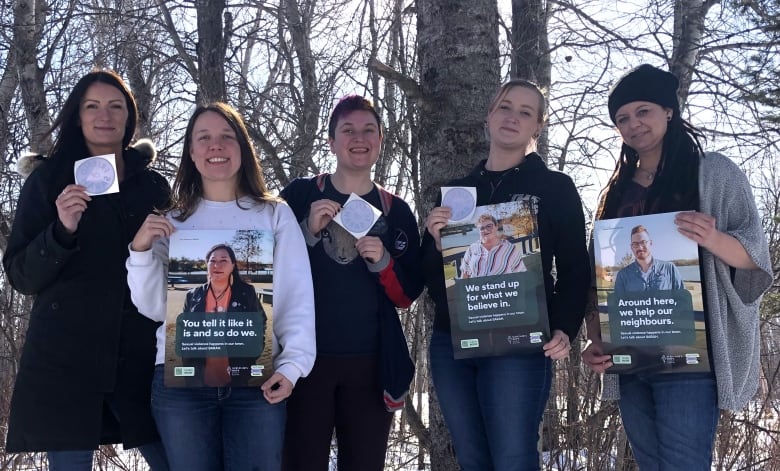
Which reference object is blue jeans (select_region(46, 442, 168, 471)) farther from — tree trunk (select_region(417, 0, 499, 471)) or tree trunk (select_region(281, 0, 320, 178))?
tree trunk (select_region(281, 0, 320, 178))

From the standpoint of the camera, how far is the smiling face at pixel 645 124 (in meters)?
3.03

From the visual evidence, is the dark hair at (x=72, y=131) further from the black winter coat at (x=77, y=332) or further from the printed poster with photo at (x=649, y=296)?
the printed poster with photo at (x=649, y=296)

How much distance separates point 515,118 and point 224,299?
146cm

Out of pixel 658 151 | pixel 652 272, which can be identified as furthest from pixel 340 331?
pixel 658 151

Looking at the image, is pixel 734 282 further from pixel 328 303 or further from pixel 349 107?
pixel 349 107

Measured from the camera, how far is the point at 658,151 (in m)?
3.07

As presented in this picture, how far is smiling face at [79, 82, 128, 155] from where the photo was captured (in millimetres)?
3279

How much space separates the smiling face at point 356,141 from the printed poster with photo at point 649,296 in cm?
108

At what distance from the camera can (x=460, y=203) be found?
3088mm

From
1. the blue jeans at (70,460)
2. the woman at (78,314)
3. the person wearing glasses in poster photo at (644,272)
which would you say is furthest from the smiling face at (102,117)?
the person wearing glasses in poster photo at (644,272)

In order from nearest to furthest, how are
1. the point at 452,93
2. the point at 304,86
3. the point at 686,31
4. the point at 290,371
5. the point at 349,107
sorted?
the point at 290,371 < the point at 349,107 < the point at 452,93 < the point at 686,31 < the point at 304,86

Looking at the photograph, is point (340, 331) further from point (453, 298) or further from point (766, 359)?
point (766, 359)

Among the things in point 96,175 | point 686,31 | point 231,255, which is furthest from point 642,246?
point 686,31

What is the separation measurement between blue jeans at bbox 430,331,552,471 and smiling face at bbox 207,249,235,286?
3.19ft
